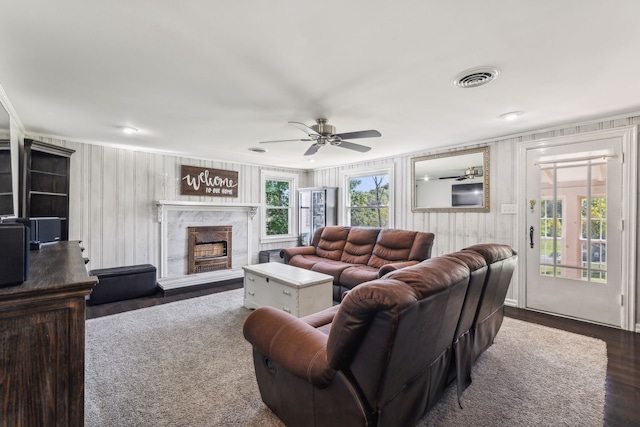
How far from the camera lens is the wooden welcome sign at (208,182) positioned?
16.8ft

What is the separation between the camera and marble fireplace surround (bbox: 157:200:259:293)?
479 cm

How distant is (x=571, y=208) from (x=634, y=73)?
1714mm

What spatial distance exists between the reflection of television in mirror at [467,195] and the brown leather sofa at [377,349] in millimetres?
2442

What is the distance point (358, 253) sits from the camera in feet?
14.5

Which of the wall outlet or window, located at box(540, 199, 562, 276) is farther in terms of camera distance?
the wall outlet

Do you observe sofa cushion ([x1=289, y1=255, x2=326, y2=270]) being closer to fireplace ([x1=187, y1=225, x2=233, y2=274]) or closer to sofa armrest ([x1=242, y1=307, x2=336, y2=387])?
fireplace ([x1=187, y1=225, x2=233, y2=274])

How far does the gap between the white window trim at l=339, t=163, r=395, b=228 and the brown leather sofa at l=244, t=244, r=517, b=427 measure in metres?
3.21

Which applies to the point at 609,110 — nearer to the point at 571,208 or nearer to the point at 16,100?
the point at 571,208

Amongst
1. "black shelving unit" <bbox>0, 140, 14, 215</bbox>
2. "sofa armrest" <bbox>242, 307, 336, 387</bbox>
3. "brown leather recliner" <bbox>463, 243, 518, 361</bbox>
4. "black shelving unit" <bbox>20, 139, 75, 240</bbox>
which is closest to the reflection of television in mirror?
"brown leather recliner" <bbox>463, 243, 518, 361</bbox>

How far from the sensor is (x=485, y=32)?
63.7 inches

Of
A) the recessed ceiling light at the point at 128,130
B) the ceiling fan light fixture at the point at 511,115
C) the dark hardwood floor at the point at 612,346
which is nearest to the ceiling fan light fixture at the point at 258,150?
the recessed ceiling light at the point at 128,130

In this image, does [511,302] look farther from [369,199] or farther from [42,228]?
[42,228]

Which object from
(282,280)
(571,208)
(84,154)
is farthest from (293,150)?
(571,208)

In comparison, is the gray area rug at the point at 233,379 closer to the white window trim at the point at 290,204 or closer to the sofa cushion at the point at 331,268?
the sofa cushion at the point at 331,268
